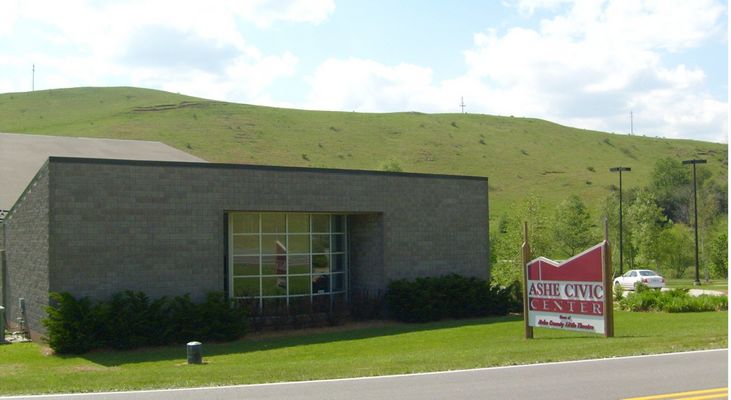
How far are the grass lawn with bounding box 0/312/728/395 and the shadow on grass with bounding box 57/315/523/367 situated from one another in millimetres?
25

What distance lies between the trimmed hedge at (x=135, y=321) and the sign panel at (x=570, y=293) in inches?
303

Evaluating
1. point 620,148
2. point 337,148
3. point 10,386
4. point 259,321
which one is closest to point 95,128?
point 337,148

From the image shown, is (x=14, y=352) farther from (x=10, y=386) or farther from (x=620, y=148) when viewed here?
(x=620, y=148)

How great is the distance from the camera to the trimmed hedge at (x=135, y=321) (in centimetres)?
1898

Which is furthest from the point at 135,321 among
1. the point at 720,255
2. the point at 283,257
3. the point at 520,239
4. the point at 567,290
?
the point at 720,255

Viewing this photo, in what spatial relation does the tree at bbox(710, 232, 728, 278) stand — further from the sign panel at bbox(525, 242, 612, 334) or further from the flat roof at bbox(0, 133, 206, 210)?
the sign panel at bbox(525, 242, 612, 334)

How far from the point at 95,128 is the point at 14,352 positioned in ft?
259

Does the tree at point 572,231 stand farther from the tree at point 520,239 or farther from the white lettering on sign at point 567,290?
the white lettering on sign at point 567,290

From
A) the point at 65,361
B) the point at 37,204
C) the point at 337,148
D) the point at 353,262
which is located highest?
the point at 337,148

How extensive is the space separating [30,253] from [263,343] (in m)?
6.75

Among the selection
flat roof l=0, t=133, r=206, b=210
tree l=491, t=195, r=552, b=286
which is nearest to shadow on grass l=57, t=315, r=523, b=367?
flat roof l=0, t=133, r=206, b=210

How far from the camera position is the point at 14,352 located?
19.6 meters

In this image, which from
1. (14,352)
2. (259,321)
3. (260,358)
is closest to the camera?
(260,358)

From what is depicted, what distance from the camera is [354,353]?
1838 cm
